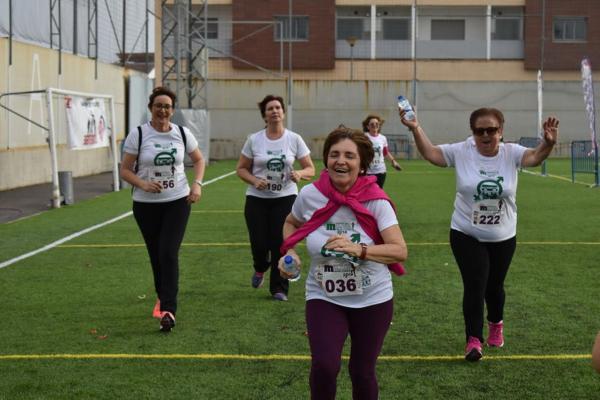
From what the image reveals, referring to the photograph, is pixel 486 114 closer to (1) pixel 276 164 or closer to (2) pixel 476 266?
(2) pixel 476 266

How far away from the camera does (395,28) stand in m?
53.2

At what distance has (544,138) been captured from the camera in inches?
280

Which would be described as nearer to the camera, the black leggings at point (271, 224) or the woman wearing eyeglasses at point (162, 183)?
the woman wearing eyeglasses at point (162, 183)

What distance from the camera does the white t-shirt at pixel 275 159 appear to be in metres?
9.69

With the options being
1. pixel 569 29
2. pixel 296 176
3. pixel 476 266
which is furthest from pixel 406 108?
pixel 569 29

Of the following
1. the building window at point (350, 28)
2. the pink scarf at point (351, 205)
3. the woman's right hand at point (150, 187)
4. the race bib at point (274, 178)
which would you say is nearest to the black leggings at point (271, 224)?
the race bib at point (274, 178)

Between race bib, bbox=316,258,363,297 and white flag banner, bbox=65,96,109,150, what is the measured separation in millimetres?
17696

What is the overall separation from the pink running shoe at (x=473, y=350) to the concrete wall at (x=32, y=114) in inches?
738

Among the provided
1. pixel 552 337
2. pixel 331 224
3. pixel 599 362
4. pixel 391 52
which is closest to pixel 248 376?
pixel 331 224

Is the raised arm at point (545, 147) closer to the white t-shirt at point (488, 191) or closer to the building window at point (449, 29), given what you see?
the white t-shirt at point (488, 191)

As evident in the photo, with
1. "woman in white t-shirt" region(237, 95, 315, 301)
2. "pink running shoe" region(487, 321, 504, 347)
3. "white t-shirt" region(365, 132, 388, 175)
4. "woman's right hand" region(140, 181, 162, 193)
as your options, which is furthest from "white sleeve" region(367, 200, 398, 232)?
"white t-shirt" region(365, 132, 388, 175)

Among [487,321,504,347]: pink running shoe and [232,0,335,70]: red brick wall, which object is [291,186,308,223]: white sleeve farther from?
[232,0,335,70]: red brick wall

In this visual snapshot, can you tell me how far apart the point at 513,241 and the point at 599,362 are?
4672 millimetres

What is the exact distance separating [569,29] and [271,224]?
46097 millimetres
